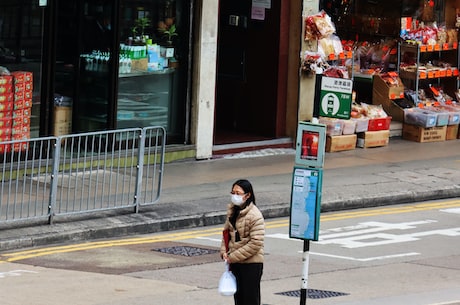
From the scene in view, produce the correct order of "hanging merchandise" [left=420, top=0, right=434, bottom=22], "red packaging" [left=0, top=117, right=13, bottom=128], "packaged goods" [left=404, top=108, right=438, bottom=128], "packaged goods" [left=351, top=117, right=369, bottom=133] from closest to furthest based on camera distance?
"red packaging" [left=0, top=117, right=13, bottom=128], "packaged goods" [left=351, top=117, right=369, bottom=133], "packaged goods" [left=404, top=108, right=438, bottom=128], "hanging merchandise" [left=420, top=0, right=434, bottom=22]

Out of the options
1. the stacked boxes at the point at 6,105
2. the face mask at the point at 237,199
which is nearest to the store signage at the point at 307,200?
the face mask at the point at 237,199

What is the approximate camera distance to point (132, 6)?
19266 millimetres

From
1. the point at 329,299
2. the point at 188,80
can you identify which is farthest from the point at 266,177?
the point at 329,299

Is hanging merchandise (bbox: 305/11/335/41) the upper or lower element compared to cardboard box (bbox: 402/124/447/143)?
upper

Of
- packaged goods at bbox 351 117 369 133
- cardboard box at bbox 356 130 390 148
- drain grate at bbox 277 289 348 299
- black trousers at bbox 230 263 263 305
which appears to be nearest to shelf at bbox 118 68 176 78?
packaged goods at bbox 351 117 369 133

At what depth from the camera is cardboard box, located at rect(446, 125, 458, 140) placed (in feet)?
77.2

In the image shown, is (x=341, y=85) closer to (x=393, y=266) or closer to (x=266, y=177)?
(x=393, y=266)

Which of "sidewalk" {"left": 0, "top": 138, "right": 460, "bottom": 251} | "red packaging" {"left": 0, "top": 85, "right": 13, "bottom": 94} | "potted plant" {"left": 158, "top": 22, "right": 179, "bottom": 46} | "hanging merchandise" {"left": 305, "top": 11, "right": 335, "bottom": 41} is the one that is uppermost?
"hanging merchandise" {"left": 305, "top": 11, "right": 335, "bottom": 41}

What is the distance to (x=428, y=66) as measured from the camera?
79.9ft

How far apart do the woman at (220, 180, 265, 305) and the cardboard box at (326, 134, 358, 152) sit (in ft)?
35.3

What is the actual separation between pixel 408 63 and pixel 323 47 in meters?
3.03

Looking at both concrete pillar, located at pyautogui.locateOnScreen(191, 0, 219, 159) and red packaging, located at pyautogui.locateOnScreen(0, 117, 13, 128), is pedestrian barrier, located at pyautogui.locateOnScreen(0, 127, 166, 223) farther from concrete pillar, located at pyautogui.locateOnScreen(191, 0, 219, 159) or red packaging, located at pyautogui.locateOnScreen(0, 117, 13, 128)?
concrete pillar, located at pyautogui.locateOnScreen(191, 0, 219, 159)

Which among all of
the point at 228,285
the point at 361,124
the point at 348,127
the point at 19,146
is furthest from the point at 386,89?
the point at 228,285

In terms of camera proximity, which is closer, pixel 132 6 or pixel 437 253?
pixel 437 253
